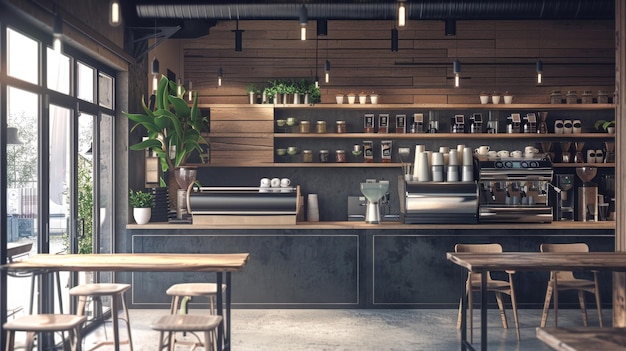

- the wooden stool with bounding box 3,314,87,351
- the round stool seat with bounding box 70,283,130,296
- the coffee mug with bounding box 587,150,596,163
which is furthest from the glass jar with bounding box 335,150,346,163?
the wooden stool with bounding box 3,314,87,351

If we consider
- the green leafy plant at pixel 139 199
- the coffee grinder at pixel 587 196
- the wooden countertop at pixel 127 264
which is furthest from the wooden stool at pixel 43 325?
the coffee grinder at pixel 587 196

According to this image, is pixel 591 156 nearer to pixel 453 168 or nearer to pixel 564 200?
pixel 564 200

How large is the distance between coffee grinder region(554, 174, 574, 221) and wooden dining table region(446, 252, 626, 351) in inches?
106

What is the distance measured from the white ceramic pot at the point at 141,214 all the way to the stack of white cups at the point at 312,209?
1.82 meters

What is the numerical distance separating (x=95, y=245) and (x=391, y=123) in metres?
3.80

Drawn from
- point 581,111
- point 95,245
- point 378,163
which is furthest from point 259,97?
point 581,111

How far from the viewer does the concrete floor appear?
5293 mm

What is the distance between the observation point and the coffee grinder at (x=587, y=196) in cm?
748

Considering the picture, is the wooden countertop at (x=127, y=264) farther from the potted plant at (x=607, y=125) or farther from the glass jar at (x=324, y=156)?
the potted plant at (x=607, y=125)

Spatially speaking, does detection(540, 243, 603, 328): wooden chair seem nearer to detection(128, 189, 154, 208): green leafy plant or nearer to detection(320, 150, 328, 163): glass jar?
detection(320, 150, 328, 163): glass jar

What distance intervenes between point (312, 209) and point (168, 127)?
190 centimetres

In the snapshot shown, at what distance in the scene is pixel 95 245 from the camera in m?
6.14

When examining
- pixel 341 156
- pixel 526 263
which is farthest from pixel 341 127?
pixel 526 263

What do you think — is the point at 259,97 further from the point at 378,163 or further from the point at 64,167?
the point at 64,167
